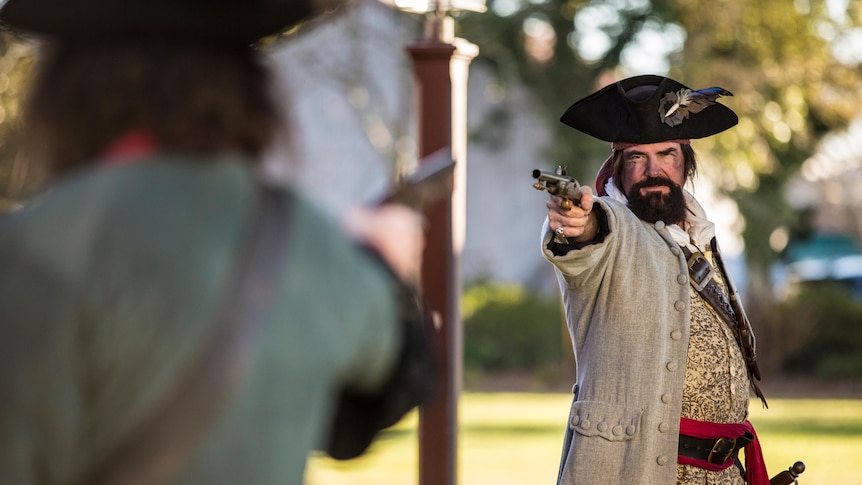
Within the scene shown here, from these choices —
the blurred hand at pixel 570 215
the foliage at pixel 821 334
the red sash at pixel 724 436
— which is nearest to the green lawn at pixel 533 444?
the foliage at pixel 821 334

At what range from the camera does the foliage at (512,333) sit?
18.9 meters

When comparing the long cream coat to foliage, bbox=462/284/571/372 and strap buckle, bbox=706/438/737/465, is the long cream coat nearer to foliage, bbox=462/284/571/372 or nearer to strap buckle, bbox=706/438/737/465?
strap buckle, bbox=706/438/737/465

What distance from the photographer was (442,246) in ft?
18.2

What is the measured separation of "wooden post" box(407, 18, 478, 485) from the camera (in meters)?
5.48

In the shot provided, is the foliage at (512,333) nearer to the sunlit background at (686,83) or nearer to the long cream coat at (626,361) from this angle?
the sunlit background at (686,83)

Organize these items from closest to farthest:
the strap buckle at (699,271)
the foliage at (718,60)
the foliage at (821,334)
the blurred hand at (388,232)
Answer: the blurred hand at (388,232) → the strap buckle at (699,271) → the foliage at (718,60) → the foliage at (821,334)

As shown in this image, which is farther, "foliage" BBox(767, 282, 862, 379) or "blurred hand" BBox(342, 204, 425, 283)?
"foliage" BBox(767, 282, 862, 379)

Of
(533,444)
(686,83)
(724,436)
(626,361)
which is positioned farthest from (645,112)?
(686,83)

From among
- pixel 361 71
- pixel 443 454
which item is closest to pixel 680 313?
pixel 443 454

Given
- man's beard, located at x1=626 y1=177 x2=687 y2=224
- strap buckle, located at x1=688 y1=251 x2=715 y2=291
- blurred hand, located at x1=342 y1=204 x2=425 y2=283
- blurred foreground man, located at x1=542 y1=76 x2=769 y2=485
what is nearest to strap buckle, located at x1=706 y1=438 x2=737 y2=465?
blurred foreground man, located at x1=542 y1=76 x2=769 y2=485

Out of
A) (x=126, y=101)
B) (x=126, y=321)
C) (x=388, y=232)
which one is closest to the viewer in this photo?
(x=126, y=321)

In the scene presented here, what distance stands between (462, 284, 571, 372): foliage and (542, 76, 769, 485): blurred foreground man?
14280 mm

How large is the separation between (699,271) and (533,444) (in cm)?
843

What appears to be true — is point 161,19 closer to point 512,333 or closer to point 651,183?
point 651,183
